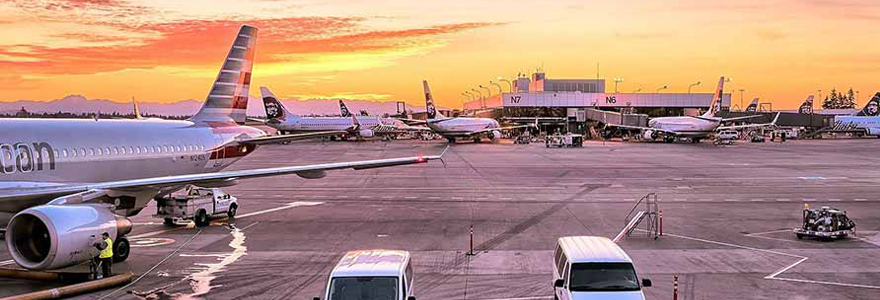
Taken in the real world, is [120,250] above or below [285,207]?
above

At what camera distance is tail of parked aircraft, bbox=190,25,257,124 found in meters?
33.6

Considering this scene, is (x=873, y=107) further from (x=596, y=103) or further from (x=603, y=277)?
(x=603, y=277)

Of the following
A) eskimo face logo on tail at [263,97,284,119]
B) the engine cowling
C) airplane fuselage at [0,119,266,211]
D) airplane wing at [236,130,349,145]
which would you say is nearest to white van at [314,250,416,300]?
the engine cowling

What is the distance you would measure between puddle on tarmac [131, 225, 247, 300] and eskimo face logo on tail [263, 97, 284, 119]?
97.9 meters

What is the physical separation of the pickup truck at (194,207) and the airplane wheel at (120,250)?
17.9 feet

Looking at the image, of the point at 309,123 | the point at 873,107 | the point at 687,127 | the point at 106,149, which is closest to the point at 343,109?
the point at 309,123

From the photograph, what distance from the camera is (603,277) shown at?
1536 cm

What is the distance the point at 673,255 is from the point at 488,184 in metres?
23.1

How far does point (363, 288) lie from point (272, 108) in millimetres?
111942

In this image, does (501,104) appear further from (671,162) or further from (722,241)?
(722,241)

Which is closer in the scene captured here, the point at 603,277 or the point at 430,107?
the point at 603,277

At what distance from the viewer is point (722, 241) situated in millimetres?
25516

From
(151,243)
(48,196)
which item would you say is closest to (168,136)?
(151,243)

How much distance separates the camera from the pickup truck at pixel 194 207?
27938 mm
